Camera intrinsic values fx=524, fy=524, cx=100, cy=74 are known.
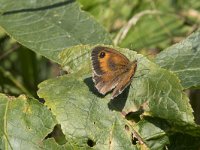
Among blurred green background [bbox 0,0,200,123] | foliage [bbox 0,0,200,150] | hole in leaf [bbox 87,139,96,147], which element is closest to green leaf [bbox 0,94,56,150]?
foliage [bbox 0,0,200,150]

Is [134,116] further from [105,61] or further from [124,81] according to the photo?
[105,61]

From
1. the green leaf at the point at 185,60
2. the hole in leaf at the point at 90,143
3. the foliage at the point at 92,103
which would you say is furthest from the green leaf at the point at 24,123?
the green leaf at the point at 185,60

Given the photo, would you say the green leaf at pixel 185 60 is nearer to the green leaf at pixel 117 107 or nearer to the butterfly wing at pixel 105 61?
the green leaf at pixel 117 107

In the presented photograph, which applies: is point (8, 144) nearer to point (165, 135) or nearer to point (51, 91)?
point (51, 91)

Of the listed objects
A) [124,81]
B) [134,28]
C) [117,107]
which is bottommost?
[134,28]

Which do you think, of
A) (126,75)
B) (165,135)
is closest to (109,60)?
(126,75)

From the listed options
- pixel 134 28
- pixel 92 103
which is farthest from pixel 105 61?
pixel 134 28
